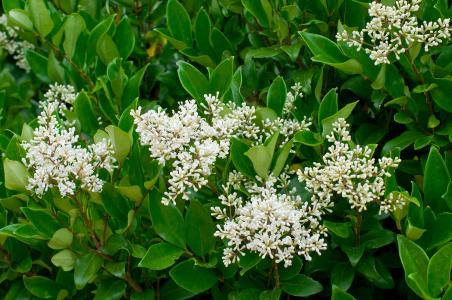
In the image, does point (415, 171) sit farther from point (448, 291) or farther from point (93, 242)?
point (93, 242)

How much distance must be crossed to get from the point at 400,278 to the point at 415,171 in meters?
0.40

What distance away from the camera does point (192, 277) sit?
240 cm

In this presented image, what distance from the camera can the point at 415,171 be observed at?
263 cm

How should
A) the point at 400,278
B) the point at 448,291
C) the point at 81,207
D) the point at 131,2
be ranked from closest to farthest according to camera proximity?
the point at 448,291 → the point at 81,207 → the point at 400,278 → the point at 131,2

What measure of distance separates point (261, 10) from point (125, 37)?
2.02 feet

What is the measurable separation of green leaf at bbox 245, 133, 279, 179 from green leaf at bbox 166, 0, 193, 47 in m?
0.87

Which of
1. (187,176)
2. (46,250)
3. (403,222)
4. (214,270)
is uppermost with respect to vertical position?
(187,176)

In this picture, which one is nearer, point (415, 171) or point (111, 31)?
point (415, 171)

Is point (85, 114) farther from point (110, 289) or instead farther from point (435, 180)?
point (435, 180)

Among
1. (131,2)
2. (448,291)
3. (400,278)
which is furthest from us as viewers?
(131,2)

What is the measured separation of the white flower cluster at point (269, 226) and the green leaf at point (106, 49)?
1.01m

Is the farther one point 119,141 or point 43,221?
point 43,221

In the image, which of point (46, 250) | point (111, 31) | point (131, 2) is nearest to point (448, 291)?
point (46, 250)

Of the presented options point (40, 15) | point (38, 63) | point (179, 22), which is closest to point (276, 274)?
point (179, 22)
